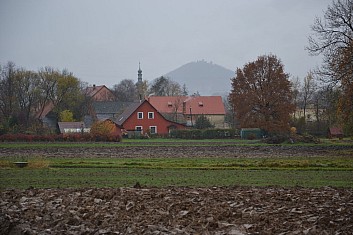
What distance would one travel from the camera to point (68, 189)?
23.5 metres

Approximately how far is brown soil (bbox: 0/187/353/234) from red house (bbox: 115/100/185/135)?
71.9 metres

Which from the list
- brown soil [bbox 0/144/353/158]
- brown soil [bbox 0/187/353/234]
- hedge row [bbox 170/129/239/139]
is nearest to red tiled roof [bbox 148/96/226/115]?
hedge row [bbox 170/129/239/139]

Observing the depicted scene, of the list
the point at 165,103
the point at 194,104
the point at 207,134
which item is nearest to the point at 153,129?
the point at 207,134

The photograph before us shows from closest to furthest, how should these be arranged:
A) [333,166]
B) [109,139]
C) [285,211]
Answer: [285,211], [333,166], [109,139]

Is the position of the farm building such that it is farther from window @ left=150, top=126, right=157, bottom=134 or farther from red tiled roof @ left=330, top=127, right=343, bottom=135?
red tiled roof @ left=330, top=127, right=343, bottom=135

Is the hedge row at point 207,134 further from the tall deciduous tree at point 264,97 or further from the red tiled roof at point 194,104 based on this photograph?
the red tiled roof at point 194,104

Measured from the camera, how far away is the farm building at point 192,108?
11794 cm

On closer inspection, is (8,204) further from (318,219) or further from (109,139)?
(109,139)

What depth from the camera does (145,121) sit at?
3757 inches

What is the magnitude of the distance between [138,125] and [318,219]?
264 feet

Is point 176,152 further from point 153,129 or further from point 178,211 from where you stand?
point 153,129

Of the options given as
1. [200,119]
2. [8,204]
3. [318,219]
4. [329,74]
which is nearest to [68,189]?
[8,204]

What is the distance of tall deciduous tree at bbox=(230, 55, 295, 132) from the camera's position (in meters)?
81.2

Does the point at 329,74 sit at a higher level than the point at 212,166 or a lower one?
higher
